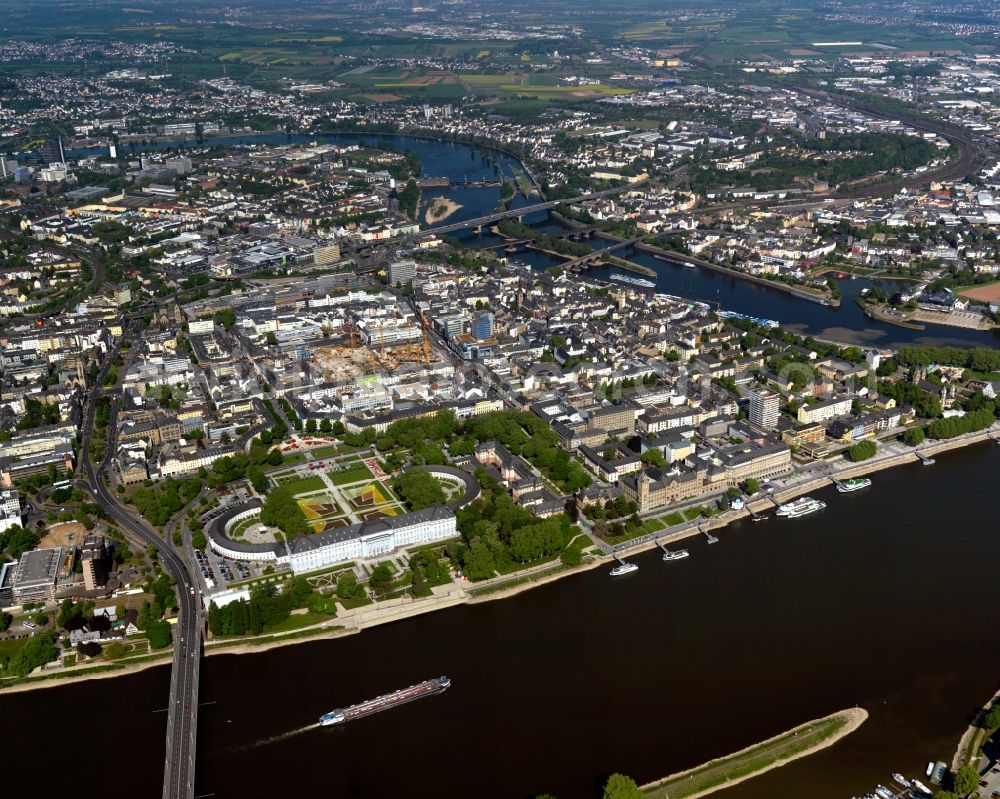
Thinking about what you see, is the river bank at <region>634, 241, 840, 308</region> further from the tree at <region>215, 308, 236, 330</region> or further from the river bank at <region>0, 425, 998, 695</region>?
the tree at <region>215, 308, 236, 330</region>

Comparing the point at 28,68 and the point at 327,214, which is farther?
the point at 28,68

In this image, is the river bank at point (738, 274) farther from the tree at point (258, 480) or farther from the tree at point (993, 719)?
the tree at point (993, 719)

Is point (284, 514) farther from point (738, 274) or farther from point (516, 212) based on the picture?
point (516, 212)

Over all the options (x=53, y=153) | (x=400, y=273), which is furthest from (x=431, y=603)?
(x=53, y=153)

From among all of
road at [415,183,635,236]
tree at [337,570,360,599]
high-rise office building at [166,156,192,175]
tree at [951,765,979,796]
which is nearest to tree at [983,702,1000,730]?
tree at [951,765,979,796]

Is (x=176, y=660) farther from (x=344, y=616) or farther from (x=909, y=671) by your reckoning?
(x=909, y=671)

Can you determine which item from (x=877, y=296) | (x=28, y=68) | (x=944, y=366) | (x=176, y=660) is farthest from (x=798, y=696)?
(x=28, y=68)

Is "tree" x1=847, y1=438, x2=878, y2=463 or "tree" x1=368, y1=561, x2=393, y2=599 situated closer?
"tree" x1=368, y1=561, x2=393, y2=599
